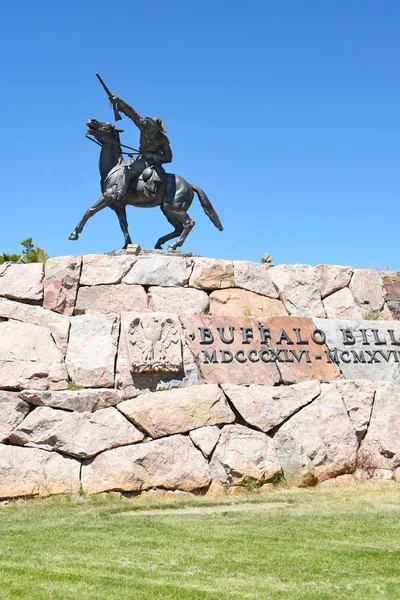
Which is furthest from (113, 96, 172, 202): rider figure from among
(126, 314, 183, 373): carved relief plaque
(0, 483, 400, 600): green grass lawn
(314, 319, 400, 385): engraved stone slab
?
(0, 483, 400, 600): green grass lawn

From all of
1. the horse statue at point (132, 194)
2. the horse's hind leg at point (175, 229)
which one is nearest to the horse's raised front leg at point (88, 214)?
the horse statue at point (132, 194)

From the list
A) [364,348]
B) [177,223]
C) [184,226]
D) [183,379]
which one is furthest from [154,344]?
[364,348]

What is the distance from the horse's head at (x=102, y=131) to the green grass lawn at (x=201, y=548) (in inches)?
239

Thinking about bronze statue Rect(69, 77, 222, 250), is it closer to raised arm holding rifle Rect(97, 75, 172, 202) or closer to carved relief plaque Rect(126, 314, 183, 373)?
raised arm holding rifle Rect(97, 75, 172, 202)

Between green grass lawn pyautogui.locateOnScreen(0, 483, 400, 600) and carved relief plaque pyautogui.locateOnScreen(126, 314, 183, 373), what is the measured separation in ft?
6.19

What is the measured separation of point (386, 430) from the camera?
10.4 meters

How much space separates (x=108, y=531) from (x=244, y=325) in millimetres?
4600

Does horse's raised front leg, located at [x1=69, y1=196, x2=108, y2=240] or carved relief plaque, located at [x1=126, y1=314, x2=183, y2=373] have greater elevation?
horse's raised front leg, located at [x1=69, y1=196, x2=108, y2=240]

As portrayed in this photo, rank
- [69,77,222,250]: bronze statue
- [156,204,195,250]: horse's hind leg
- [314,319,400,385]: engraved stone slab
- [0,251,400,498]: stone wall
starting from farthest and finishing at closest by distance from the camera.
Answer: [156,204,195,250]: horse's hind leg < [69,77,222,250]: bronze statue < [314,319,400,385]: engraved stone slab < [0,251,400,498]: stone wall

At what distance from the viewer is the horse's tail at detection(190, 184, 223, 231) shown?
12492 mm

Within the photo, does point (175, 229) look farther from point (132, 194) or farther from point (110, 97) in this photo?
point (110, 97)

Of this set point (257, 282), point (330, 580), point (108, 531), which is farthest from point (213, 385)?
point (330, 580)

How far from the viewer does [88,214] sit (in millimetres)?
11820

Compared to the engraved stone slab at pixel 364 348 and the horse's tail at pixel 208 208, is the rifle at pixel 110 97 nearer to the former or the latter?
the horse's tail at pixel 208 208
